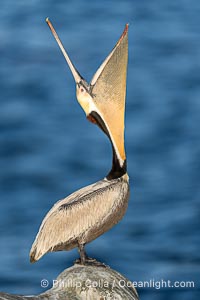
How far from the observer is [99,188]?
7.50m

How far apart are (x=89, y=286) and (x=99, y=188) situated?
56 cm

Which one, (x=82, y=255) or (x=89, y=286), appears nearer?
(x=89, y=286)

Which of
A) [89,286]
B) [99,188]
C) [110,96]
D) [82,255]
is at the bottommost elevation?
[89,286]

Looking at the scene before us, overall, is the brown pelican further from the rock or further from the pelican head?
the rock

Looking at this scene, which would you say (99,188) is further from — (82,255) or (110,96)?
(110,96)

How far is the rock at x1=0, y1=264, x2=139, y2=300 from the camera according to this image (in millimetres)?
7270

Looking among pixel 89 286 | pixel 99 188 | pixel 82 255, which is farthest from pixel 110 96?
pixel 89 286

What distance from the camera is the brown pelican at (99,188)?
7.35 meters

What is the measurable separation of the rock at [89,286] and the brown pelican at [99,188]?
5.2 inches

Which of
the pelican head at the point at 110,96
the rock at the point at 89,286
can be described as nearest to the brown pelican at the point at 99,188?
the pelican head at the point at 110,96

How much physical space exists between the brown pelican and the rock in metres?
0.13

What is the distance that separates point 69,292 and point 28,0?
12.9 metres

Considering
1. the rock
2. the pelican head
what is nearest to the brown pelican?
the pelican head

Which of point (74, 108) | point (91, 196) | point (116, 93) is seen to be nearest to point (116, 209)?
point (91, 196)
